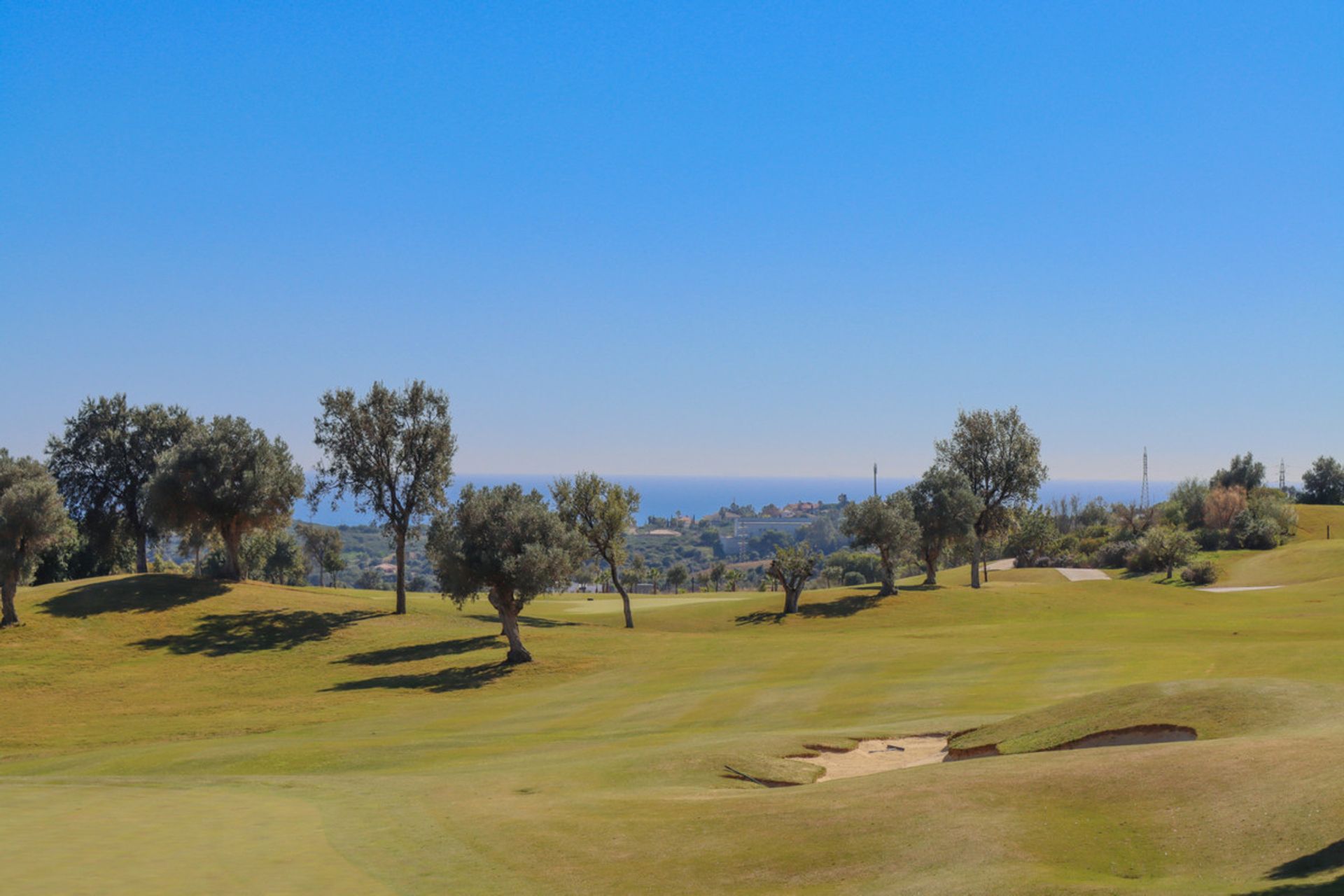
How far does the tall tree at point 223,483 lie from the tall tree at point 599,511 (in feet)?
67.7

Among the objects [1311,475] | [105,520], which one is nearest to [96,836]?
[105,520]

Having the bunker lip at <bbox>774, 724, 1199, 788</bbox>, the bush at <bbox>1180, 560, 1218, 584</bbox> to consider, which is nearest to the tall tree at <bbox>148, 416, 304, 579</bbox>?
the bunker lip at <bbox>774, 724, 1199, 788</bbox>

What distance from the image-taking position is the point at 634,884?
1622 cm

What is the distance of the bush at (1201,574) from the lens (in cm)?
8200

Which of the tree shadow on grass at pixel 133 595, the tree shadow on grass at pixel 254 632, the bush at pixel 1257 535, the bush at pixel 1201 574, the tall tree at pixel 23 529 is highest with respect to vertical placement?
the tall tree at pixel 23 529

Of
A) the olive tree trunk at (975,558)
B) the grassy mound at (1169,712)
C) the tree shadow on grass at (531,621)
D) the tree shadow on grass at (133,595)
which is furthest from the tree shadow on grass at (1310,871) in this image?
the olive tree trunk at (975,558)

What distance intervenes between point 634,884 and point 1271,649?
107 ft

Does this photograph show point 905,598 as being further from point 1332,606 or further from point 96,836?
point 96,836

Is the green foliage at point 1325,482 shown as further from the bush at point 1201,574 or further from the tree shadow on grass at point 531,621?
the tree shadow on grass at point 531,621

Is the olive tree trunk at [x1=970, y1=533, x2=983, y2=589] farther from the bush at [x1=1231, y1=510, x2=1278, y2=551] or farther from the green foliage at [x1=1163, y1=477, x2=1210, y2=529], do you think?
the green foliage at [x1=1163, y1=477, x2=1210, y2=529]

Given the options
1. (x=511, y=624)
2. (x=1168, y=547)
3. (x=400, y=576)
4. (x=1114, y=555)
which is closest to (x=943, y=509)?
(x=1168, y=547)

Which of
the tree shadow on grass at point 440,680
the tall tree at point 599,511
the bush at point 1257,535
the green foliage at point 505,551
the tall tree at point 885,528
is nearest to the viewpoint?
the tree shadow on grass at point 440,680

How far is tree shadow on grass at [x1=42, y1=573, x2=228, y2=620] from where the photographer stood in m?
61.4

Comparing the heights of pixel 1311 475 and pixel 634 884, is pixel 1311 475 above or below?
above
